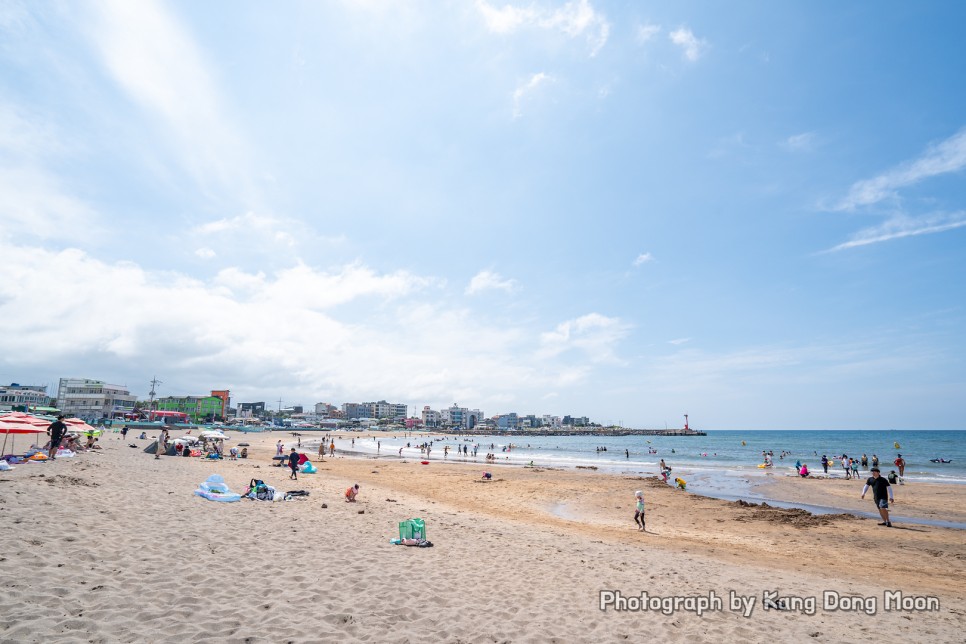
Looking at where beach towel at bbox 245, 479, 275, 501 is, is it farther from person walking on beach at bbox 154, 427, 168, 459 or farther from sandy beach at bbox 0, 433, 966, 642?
person walking on beach at bbox 154, 427, 168, 459

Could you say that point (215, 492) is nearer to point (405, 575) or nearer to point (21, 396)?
point (405, 575)

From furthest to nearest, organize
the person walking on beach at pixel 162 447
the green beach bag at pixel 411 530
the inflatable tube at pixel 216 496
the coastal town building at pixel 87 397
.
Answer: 1. the coastal town building at pixel 87 397
2. the person walking on beach at pixel 162 447
3. the inflatable tube at pixel 216 496
4. the green beach bag at pixel 411 530

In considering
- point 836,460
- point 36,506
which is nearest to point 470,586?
point 36,506

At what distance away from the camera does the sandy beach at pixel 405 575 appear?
601cm

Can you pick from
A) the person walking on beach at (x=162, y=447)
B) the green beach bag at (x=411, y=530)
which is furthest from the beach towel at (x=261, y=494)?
the person walking on beach at (x=162, y=447)

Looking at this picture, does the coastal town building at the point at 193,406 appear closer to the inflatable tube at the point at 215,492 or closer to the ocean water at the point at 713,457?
the ocean water at the point at 713,457

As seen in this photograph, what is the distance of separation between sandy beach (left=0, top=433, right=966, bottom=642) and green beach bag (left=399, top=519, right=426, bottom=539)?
48 centimetres

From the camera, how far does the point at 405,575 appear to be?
8266mm

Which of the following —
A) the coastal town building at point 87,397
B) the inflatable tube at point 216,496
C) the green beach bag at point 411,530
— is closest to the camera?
the green beach bag at point 411,530

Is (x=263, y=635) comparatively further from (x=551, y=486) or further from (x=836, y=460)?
(x=836, y=460)

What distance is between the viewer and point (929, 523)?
734 inches

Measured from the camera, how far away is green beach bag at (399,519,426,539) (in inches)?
424

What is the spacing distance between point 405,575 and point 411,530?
8.53ft

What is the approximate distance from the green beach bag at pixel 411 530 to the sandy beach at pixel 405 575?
48cm
